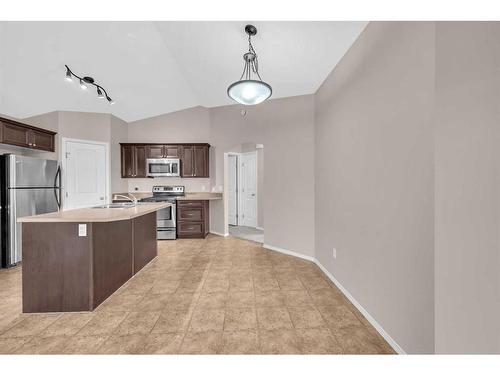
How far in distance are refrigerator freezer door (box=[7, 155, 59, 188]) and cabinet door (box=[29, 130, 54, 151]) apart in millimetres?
383

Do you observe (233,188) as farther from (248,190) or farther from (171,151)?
(171,151)

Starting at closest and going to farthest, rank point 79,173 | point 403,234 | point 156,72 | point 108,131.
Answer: point 403,234
point 156,72
point 79,173
point 108,131

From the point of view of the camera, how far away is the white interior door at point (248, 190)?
6441mm

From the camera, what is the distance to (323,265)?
318cm

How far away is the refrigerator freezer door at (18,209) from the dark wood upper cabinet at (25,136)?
0.74 metres

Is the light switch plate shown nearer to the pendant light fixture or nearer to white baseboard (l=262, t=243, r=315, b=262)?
the pendant light fixture

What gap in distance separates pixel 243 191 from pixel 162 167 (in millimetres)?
2407

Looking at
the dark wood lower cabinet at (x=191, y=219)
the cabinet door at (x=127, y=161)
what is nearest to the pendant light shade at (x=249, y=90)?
the dark wood lower cabinet at (x=191, y=219)

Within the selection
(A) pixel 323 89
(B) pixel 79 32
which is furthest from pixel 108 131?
(A) pixel 323 89

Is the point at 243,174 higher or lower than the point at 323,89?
lower

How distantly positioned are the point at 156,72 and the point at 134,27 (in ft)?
3.17

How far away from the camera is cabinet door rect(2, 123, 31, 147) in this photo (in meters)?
3.26

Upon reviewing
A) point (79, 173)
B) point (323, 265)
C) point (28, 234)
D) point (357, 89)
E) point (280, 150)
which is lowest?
point (323, 265)
